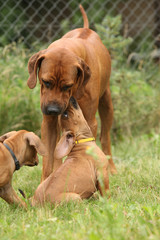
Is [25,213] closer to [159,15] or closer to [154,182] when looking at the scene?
[154,182]

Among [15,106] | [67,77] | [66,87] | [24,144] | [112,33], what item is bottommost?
[15,106]

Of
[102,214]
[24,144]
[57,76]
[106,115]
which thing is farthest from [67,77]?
[106,115]

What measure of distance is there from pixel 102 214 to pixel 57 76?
141 centimetres

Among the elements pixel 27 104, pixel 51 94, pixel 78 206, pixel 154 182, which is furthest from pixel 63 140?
pixel 27 104

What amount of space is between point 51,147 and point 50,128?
0.21m

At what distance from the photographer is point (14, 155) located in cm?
387

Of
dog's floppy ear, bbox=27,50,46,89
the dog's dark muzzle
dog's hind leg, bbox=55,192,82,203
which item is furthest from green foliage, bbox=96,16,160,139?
dog's hind leg, bbox=55,192,82,203

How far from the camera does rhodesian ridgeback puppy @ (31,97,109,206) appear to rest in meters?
3.69

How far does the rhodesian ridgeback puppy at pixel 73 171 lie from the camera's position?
3686 millimetres

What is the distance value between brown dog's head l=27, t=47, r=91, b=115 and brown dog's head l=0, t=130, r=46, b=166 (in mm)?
276

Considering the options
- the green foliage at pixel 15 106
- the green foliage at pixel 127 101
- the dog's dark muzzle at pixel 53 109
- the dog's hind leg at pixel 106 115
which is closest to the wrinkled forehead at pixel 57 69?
the dog's dark muzzle at pixel 53 109

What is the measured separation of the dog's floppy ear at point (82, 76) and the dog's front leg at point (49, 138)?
47cm

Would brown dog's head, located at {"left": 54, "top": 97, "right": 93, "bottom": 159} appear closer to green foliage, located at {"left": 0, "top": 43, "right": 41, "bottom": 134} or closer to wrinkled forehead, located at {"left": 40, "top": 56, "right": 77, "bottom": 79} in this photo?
wrinkled forehead, located at {"left": 40, "top": 56, "right": 77, "bottom": 79}

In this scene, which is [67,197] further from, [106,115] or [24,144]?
[106,115]
